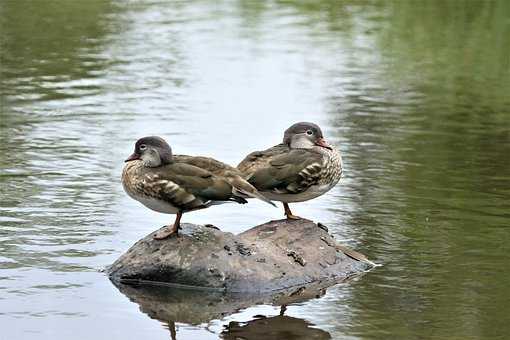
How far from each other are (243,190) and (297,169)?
2.19 feet

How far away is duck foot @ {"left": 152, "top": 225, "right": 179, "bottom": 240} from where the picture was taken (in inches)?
416

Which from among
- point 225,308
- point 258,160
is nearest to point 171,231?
point 225,308

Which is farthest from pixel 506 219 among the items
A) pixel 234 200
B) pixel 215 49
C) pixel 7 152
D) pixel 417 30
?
pixel 417 30

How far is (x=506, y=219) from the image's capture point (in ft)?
43.0

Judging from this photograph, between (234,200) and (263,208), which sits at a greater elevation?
(234,200)

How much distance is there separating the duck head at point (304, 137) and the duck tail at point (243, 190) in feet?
3.15

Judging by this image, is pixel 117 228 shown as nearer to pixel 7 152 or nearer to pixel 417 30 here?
pixel 7 152

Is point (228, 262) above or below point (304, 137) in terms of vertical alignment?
below

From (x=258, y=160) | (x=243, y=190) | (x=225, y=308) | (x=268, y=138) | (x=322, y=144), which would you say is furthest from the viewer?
(x=268, y=138)

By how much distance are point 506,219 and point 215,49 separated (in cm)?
1275

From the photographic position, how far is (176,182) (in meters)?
10.3

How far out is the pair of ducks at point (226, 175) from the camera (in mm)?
10375

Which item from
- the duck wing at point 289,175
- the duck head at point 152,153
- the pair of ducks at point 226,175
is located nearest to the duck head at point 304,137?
the pair of ducks at point 226,175

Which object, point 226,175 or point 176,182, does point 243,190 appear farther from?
point 176,182
